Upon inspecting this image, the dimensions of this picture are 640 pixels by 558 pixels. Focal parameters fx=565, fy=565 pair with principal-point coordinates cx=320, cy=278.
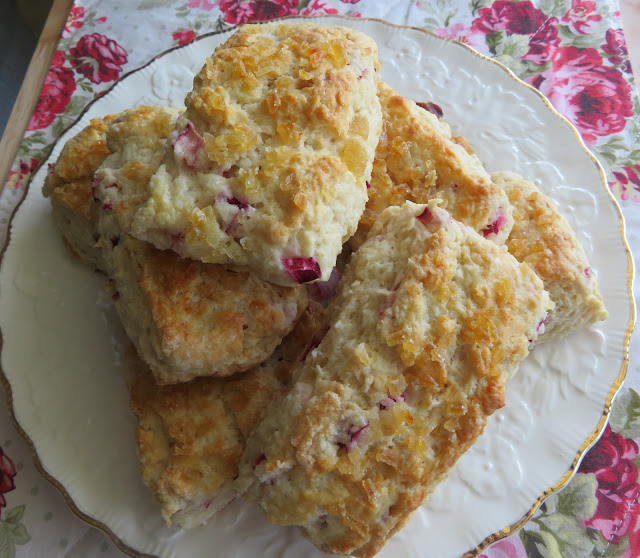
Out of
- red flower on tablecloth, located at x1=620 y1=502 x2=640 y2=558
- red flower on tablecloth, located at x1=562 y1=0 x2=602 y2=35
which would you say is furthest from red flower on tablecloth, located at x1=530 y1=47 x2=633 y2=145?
red flower on tablecloth, located at x1=620 y1=502 x2=640 y2=558

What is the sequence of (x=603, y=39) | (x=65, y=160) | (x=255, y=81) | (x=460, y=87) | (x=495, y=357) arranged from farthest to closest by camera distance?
(x=603, y=39) < (x=460, y=87) < (x=65, y=160) < (x=255, y=81) < (x=495, y=357)

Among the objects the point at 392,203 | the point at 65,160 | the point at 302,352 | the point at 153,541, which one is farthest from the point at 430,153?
the point at 153,541

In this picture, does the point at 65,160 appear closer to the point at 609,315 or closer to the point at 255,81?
the point at 255,81

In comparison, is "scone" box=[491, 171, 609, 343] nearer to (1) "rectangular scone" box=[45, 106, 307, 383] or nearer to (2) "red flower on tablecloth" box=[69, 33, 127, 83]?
(1) "rectangular scone" box=[45, 106, 307, 383]

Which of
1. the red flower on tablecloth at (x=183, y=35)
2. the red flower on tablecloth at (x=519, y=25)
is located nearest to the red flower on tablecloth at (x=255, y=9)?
the red flower on tablecloth at (x=183, y=35)

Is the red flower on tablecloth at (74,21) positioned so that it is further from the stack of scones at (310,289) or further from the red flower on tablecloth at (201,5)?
the stack of scones at (310,289)

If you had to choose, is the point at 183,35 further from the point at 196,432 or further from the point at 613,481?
the point at 613,481
